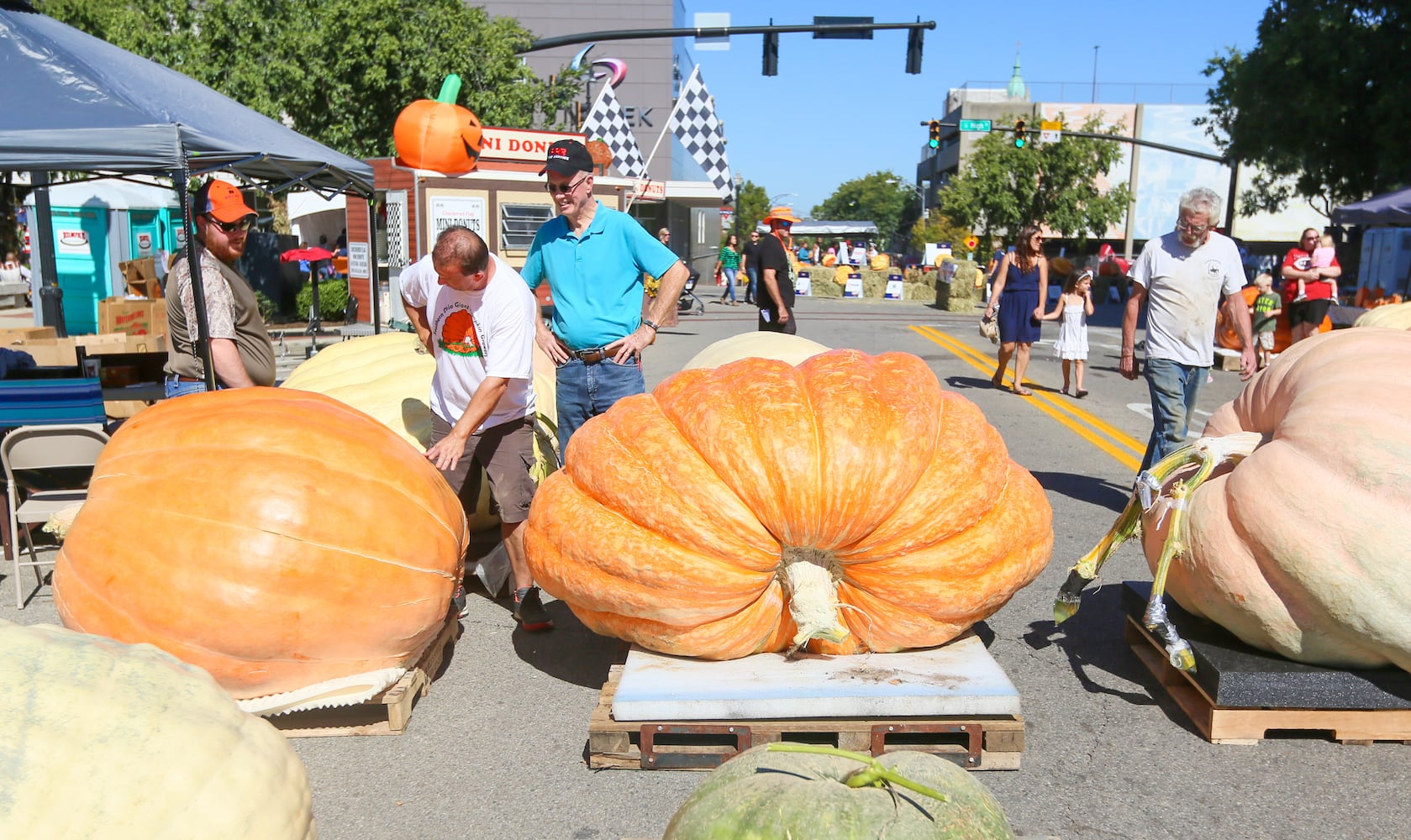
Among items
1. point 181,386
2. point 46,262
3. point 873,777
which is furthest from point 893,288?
point 873,777

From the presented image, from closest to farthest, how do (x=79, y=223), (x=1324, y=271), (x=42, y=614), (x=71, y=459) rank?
1. (x=42, y=614)
2. (x=71, y=459)
3. (x=1324, y=271)
4. (x=79, y=223)

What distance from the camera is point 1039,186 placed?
166 feet

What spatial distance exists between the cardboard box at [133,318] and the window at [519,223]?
5489 mm

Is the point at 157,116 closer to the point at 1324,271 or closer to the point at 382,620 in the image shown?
the point at 382,620

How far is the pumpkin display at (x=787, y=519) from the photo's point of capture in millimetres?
3318

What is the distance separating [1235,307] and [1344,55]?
2225cm

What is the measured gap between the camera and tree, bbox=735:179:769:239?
87.0m

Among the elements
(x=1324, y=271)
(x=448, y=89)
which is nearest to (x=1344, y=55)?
(x=1324, y=271)

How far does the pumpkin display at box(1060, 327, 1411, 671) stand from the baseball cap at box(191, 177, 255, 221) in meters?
4.32

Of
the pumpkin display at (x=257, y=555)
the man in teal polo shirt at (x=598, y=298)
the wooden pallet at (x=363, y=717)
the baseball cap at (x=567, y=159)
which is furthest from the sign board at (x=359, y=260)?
the wooden pallet at (x=363, y=717)

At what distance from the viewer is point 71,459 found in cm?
546

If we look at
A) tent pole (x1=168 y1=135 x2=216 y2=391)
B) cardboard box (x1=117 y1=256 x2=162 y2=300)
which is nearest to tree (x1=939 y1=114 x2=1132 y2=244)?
cardboard box (x1=117 y1=256 x2=162 y2=300)

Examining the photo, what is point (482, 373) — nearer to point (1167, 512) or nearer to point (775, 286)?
point (1167, 512)

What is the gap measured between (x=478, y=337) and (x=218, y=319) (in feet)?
5.09
